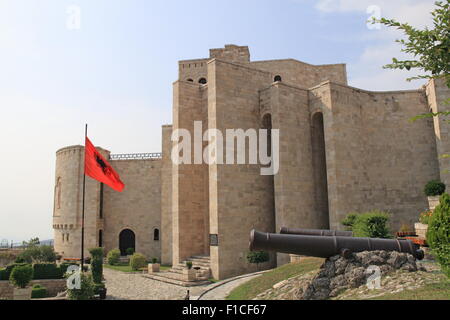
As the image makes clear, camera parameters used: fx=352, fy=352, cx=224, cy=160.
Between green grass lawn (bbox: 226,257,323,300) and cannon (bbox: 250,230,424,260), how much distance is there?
10.3 ft

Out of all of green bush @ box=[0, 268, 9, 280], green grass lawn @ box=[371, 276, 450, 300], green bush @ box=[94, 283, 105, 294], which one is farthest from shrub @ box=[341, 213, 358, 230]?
green bush @ box=[0, 268, 9, 280]

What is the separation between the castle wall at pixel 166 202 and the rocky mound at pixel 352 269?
1672cm

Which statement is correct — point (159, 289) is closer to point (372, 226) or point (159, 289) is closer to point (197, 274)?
point (197, 274)

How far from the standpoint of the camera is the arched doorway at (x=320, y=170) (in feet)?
64.6

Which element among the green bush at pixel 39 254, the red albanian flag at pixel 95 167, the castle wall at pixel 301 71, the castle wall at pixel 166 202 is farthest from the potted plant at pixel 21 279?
the castle wall at pixel 301 71

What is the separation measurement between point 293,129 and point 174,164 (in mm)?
7094

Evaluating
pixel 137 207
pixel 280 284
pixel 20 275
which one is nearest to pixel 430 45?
pixel 280 284

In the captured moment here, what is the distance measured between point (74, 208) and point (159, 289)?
1497cm

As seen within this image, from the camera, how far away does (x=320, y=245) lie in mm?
8367

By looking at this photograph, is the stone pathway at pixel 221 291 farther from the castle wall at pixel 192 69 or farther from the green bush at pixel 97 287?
the castle wall at pixel 192 69

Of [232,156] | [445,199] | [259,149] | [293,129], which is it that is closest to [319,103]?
[293,129]

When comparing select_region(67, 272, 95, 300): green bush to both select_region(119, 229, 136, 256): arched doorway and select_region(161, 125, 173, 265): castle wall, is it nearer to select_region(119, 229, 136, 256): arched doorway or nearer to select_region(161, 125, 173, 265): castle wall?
select_region(161, 125, 173, 265): castle wall

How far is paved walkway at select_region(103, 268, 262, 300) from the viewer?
13.4 meters
